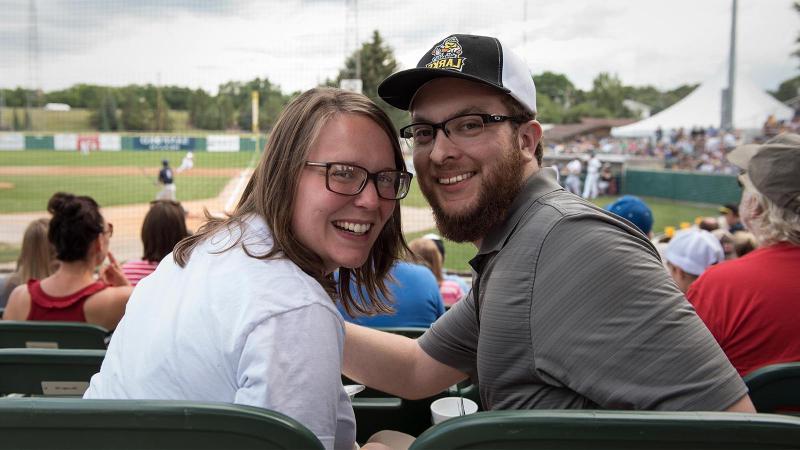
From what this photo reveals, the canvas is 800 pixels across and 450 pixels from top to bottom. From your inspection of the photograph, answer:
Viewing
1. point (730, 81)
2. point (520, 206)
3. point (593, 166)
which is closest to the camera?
point (520, 206)

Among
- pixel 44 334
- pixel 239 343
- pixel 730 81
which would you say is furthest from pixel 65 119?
pixel 730 81

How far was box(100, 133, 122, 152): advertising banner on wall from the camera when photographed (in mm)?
10739

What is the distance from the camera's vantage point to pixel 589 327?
1.21 meters

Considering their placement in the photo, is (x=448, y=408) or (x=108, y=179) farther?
(x=108, y=179)

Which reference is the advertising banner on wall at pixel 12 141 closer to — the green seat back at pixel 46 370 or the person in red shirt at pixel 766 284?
the green seat back at pixel 46 370

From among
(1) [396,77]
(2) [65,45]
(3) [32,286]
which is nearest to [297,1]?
(2) [65,45]

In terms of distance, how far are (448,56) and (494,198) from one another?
39 centimetres

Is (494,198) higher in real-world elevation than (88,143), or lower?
lower

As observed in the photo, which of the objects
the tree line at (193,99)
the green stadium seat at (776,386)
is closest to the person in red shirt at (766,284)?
the green stadium seat at (776,386)

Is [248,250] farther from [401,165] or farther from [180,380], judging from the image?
[401,165]

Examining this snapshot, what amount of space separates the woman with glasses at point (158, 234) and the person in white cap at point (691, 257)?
2.93 m

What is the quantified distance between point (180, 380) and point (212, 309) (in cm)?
15

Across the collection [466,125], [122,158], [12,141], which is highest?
[12,141]

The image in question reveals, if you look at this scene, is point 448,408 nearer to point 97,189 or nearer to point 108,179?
point 97,189
